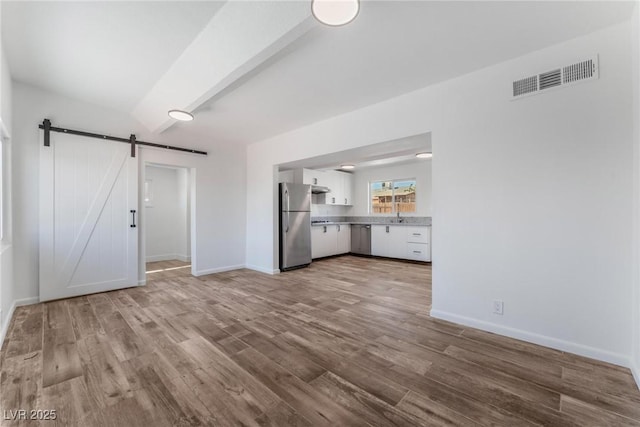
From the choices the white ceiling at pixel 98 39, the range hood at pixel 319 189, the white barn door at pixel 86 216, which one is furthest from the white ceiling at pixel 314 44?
the range hood at pixel 319 189

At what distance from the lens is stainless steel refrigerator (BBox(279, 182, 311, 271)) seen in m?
5.28

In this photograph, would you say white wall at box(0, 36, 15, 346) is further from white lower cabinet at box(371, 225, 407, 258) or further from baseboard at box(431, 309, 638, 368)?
white lower cabinet at box(371, 225, 407, 258)

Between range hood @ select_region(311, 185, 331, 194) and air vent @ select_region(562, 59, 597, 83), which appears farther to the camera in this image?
range hood @ select_region(311, 185, 331, 194)

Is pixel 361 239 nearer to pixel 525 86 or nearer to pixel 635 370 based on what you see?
pixel 525 86

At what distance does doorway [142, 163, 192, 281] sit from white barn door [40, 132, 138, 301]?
2.13 meters

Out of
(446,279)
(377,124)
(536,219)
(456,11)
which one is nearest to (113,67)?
(377,124)

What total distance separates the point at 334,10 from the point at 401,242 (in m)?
5.58

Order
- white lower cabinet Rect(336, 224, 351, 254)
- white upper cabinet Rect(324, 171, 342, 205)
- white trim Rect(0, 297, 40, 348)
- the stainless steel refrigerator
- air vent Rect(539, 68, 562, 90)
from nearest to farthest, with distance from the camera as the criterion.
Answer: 1. air vent Rect(539, 68, 562, 90)
2. white trim Rect(0, 297, 40, 348)
3. the stainless steel refrigerator
4. white upper cabinet Rect(324, 171, 342, 205)
5. white lower cabinet Rect(336, 224, 351, 254)

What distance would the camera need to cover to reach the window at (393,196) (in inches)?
280

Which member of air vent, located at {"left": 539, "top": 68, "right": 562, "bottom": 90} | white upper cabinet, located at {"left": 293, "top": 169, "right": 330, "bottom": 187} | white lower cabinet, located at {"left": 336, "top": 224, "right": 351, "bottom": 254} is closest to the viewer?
air vent, located at {"left": 539, "top": 68, "right": 562, "bottom": 90}

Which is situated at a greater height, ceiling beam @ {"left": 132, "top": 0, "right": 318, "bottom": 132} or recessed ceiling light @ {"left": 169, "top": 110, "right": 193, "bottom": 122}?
ceiling beam @ {"left": 132, "top": 0, "right": 318, "bottom": 132}

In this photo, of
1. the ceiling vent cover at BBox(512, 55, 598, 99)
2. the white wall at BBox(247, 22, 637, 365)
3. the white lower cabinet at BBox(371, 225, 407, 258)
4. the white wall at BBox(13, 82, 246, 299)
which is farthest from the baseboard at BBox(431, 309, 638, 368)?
the white wall at BBox(13, 82, 246, 299)

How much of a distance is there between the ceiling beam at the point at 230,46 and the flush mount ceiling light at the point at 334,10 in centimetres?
Result: 8

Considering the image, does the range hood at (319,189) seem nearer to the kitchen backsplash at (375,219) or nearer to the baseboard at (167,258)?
the kitchen backsplash at (375,219)
